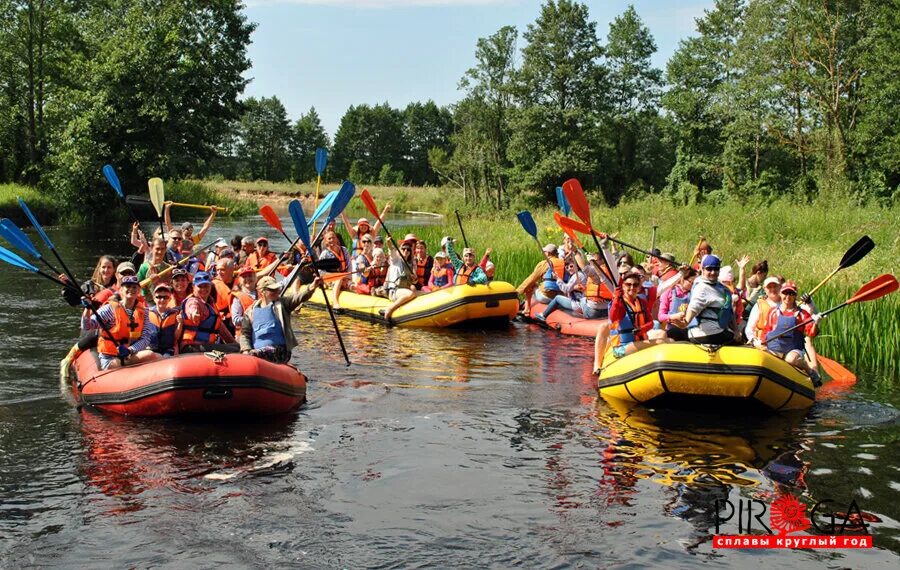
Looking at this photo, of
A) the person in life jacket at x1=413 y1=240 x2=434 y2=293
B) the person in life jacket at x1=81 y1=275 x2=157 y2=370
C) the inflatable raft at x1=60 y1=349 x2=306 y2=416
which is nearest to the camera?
the inflatable raft at x1=60 y1=349 x2=306 y2=416

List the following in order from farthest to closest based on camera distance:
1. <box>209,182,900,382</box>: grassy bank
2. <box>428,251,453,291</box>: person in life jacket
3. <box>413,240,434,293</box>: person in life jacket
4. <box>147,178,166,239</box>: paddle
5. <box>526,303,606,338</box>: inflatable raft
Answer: <box>413,240,434,293</box>: person in life jacket
<box>428,251,453,291</box>: person in life jacket
<box>147,178,166,239</box>: paddle
<box>526,303,606,338</box>: inflatable raft
<box>209,182,900,382</box>: grassy bank

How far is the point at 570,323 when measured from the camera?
12.6 metres

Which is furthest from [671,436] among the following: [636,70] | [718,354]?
[636,70]

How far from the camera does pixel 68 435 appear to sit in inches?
290

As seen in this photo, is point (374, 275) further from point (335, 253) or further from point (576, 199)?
point (576, 199)

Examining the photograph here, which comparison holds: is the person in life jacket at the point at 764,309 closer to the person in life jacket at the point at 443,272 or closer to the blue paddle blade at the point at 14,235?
the person in life jacket at the point at 443,272

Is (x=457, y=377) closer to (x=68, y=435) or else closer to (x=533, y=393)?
(x=533, y=393)

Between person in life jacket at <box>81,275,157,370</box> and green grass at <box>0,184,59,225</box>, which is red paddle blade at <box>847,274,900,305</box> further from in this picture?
green grass at <box>0,184,59,225</box>

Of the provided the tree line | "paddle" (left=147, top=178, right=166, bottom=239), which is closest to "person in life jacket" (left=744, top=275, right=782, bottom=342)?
"paddle" (left=147, top=178, right=166, bottom=239)

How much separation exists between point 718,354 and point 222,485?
13.1 ft

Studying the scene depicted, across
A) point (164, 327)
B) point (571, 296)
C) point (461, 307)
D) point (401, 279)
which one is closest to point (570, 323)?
point (571, 296)

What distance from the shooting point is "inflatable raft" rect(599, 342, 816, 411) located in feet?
25.2

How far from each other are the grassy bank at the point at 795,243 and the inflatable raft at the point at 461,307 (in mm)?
3306

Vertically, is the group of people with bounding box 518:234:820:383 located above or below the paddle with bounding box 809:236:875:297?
below
